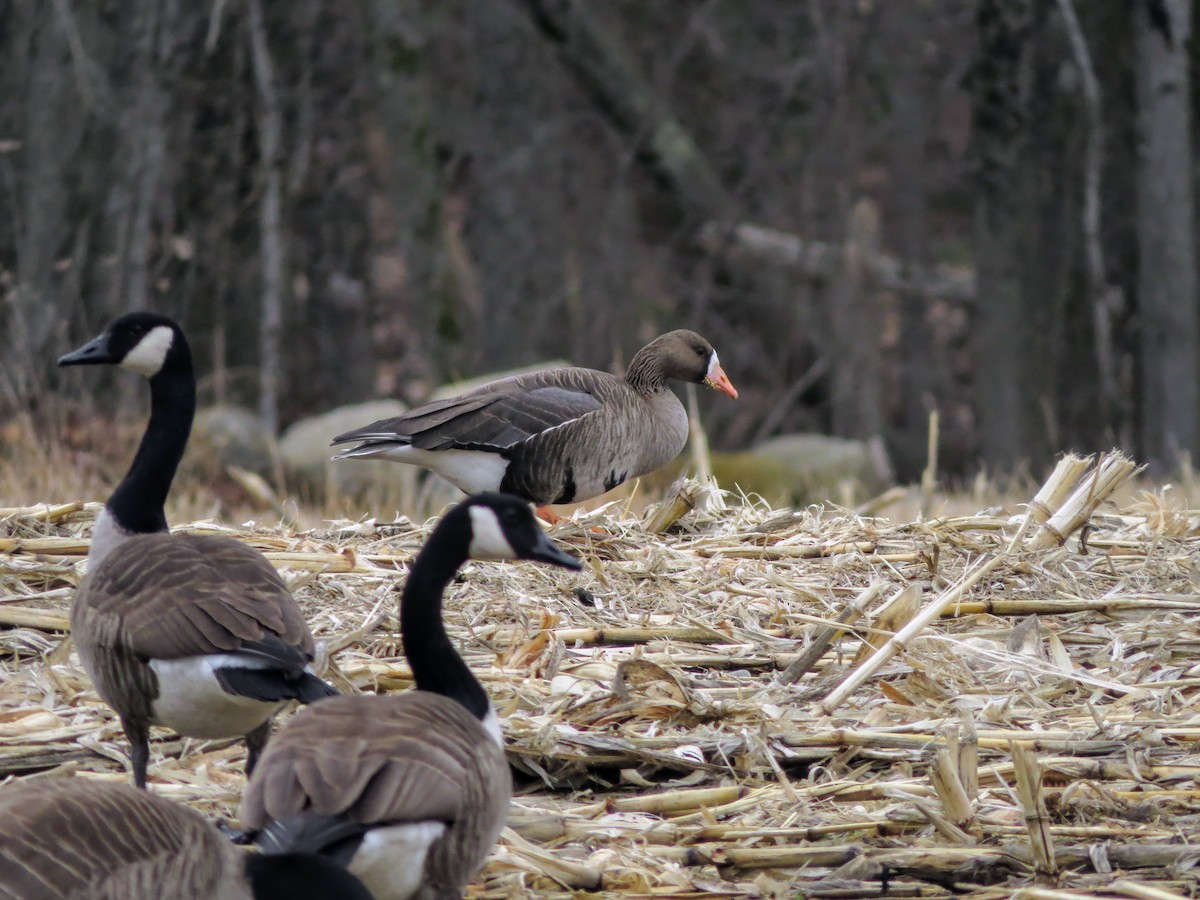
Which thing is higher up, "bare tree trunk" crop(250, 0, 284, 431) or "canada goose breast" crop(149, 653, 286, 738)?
"bare tree trunk" crop(250, 0, 284, 431)

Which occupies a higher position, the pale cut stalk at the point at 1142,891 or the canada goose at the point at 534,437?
the canada goose at the point at 534,437

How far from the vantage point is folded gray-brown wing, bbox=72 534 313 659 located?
152 inches

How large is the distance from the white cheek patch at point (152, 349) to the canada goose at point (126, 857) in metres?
2.46

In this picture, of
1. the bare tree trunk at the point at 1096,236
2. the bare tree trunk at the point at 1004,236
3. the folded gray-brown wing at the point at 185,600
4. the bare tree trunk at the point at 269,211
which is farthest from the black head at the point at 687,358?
the bare tree trunk at the point at 269,211

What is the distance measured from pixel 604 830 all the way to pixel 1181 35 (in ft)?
38.5

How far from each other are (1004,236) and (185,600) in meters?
11.2

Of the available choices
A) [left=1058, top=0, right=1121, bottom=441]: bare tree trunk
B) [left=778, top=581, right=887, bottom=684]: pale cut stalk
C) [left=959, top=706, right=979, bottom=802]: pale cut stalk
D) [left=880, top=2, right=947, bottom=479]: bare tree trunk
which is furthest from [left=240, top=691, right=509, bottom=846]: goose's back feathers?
[left=880, top=2, right=947, bottom=479]: bare tree trunk

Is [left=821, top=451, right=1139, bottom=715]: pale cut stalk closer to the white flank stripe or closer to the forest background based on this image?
the white flank stripe

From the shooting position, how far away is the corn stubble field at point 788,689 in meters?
3.70

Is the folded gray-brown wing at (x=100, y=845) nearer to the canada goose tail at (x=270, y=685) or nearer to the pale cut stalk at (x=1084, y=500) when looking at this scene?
the canada goose tail at (x=270, y=685)

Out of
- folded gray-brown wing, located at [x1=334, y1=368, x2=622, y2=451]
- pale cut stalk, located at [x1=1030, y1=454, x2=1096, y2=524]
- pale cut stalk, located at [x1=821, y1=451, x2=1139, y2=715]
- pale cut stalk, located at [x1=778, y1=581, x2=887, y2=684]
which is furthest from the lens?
folded gray-brown wing, located at [x1=334, y1=368, x2=622, y2=451]

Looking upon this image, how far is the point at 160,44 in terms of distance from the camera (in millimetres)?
14258

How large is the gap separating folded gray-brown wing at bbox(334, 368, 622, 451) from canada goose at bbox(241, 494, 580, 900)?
370cm

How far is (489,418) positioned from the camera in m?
7.44
